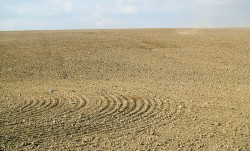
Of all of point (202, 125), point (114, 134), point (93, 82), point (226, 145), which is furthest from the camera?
point (93, 82)

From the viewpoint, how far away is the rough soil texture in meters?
5.96

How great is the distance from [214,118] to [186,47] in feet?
42.5

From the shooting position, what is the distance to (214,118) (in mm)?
7145

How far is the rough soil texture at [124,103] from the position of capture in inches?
235

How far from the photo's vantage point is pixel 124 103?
816cm

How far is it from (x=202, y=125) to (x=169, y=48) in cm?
1296

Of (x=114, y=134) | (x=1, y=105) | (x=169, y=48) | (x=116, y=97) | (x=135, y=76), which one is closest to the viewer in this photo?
(x=114, y=134)

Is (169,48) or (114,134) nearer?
(114,134)

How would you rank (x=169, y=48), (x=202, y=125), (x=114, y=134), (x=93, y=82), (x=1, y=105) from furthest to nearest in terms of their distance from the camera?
(x=169, y=48)
(x=93, y=82)
(x=1, y=105)
(x=202, y=125)
(x=114, y=134)

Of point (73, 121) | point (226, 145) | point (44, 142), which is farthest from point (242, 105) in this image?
point (44, 142)

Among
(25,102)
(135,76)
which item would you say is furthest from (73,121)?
(135,76)

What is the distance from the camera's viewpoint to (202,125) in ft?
22.1

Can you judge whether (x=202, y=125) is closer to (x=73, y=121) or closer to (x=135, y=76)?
(x=73, y=121)

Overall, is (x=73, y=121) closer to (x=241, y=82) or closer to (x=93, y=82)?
(x=93, y=82)
